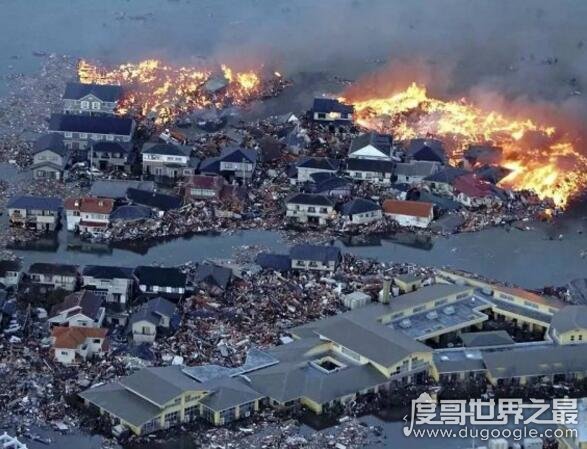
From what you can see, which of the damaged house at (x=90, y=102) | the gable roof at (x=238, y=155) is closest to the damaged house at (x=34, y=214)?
the gable roof at (x=238, y=155)

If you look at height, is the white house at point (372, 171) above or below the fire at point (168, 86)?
below

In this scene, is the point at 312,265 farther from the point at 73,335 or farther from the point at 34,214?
the point at 34,214

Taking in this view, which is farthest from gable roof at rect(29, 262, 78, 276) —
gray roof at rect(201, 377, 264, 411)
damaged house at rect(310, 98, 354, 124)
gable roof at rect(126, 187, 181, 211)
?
damaged house at rect(310, 98, 354, 124)

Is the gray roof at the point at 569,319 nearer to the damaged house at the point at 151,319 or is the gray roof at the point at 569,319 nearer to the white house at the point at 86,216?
the damaged house at the point at 151,319

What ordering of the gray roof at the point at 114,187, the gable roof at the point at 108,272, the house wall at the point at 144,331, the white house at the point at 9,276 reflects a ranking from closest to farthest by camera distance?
the house wall at the point at 144,331 → the gable roof at the point at 108,272 → the white house at the point at 9,276 → the gray roof at the point at 114,187

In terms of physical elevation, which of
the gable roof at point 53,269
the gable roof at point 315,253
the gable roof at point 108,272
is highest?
the gable roof at point 315,253

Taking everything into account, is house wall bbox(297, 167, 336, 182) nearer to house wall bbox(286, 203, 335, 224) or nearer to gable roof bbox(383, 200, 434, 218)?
house wall bbox(286, 203, 335, 224)

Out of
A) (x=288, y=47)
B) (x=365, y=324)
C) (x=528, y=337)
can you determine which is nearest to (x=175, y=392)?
(x=365, y=324)

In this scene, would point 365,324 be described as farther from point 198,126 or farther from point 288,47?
point 288,47
